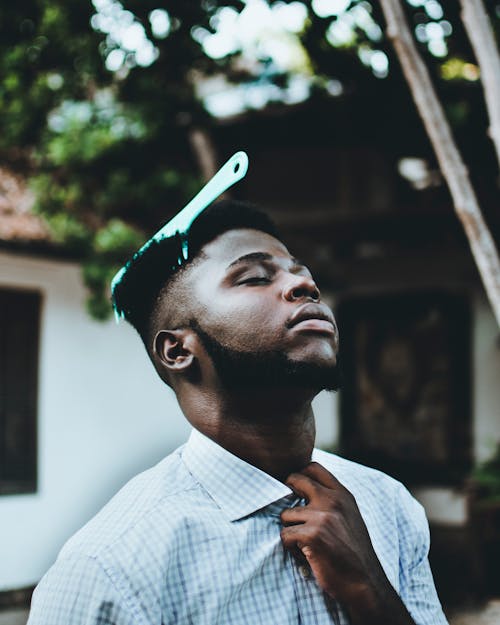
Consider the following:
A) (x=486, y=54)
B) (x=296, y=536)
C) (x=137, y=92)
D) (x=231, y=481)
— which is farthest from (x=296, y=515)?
(x=137, y=92)

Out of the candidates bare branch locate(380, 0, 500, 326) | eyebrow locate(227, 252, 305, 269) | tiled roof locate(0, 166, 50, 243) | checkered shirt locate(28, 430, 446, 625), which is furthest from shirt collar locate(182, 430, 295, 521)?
tiled roof locate(0, 166, 50, 243)

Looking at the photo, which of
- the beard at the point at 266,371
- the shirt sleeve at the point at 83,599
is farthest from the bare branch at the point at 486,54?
the shirt sleeve at the point at 83,599

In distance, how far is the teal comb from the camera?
1.61 m

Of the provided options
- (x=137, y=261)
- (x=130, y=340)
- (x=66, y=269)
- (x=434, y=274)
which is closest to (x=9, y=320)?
(x=66, y=269)

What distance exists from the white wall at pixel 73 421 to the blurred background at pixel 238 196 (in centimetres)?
2

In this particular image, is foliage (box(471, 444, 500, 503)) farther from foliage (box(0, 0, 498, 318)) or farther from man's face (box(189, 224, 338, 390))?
man's face (box(189, 224, 338, 390))

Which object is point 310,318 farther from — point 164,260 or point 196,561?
point 196,561

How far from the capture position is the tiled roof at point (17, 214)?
21.3 feet

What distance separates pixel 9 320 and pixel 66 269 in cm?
72

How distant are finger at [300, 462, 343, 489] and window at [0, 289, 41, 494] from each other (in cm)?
547

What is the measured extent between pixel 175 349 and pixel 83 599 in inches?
22.4

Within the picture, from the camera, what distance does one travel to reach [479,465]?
7574mm

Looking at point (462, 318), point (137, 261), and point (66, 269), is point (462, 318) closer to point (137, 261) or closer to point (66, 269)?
point (66, 269)

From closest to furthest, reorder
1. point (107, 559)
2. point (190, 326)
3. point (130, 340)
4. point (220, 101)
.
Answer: point (107, 559)
point (190, 326)
point (130, 340)
point (220, 101)
